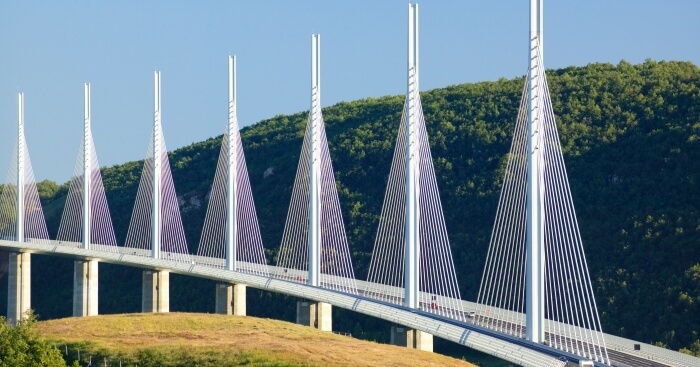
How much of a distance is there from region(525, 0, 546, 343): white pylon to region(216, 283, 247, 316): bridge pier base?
115 feet

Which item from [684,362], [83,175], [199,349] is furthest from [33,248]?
[684,362]

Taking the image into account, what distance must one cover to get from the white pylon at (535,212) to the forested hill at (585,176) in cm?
2088

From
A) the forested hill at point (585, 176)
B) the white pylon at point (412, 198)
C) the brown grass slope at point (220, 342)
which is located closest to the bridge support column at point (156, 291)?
the brown grass slope at point (220, 342)

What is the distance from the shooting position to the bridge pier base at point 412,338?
59.2 meters

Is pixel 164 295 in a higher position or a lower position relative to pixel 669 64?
lower

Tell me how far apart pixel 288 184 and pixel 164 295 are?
35052 mm

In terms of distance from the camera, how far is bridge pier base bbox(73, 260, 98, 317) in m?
94.9

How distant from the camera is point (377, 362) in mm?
52562

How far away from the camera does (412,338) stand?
59469mm

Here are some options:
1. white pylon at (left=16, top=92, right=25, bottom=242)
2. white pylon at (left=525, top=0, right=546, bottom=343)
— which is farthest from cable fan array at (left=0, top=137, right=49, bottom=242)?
white pylon at (left=525, top=0, right=546, bottom=343)

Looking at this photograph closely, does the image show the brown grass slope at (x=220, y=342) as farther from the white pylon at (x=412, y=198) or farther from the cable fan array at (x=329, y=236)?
the cable fan array at (x=329, y=236)

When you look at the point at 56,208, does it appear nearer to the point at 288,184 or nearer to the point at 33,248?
the point at 288,184

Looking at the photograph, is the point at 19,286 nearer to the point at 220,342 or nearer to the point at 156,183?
the point at 156,183

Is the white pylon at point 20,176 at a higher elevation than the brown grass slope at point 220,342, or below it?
higher
